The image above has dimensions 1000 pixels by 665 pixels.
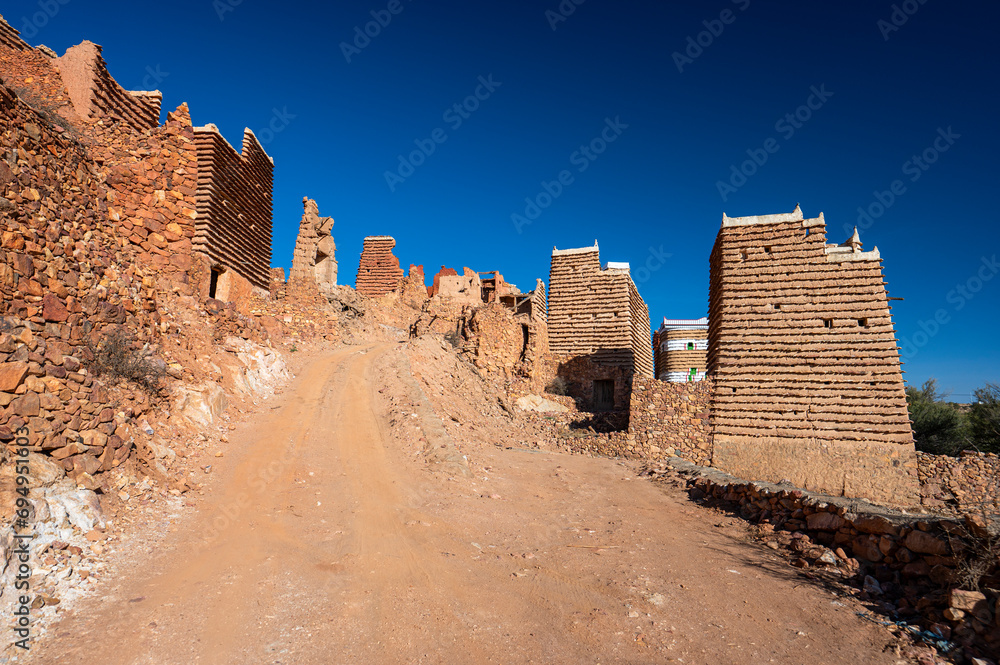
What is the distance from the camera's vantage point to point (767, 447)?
41.2 feet

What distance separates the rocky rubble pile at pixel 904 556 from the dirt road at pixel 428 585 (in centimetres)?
53

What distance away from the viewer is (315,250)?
2248 centimetres

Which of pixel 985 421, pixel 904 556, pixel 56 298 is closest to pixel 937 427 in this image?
pixel 985 421

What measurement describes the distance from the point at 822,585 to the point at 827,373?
8.83 meters

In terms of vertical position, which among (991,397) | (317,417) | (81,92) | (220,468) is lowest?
(220,468)

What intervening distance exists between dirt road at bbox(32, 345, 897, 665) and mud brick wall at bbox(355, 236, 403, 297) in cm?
2524

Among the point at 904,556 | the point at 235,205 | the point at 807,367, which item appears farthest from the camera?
the point at 235,205

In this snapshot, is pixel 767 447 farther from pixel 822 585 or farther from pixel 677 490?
pixel 822 585

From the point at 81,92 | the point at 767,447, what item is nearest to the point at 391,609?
the point at 767,447

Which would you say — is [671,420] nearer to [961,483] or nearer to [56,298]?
[961,483]

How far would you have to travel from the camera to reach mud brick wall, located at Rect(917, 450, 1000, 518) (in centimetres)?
1096

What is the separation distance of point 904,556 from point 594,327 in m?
16.5

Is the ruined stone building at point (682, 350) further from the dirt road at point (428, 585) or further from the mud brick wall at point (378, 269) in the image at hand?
the dirt road at point (428, 585)

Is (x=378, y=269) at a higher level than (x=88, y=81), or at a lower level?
lower
